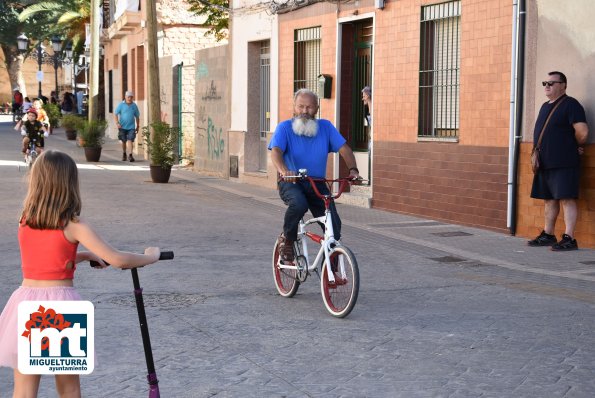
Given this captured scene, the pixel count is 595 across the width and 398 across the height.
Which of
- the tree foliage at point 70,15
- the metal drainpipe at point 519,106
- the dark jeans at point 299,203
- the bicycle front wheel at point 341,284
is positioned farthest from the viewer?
the tree foliage at point 70,15

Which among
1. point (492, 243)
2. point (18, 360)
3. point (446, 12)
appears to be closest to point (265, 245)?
point (492, 243)

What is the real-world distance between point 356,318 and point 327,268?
0.45 metres

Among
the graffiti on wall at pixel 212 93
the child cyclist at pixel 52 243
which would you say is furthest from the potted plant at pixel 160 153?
the child cyclist at pixel 52 243

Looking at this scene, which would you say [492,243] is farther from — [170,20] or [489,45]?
[170,20]

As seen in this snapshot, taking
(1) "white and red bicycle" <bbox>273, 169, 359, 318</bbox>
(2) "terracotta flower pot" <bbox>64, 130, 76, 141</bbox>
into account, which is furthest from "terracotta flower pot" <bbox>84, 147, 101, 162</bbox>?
(1) "white and red bicycle" <bbox>273, 169, 359, 318</bbox>

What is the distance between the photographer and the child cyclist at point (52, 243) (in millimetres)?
4277

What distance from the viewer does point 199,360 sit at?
6.57 meters

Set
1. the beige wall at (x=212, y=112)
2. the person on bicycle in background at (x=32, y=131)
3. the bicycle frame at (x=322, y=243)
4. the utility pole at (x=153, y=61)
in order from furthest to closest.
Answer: the person on bicycle in background at (x=32, y=131), the beige wall at (x=212, y=112), the utility pole at (x=153, y=61), the bicycle frame at (x=322, y=243)

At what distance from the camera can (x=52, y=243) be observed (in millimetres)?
4320

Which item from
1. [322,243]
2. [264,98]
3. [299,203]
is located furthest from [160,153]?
[322,243]

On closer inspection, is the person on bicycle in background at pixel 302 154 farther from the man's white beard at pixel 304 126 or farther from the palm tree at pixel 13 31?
the palm tree at pixel 13 31

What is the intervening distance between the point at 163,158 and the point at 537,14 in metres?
9.95

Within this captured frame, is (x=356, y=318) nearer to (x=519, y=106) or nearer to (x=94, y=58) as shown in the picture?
(x=519, y=106)

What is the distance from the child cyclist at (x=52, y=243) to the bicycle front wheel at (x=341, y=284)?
12.0ft
